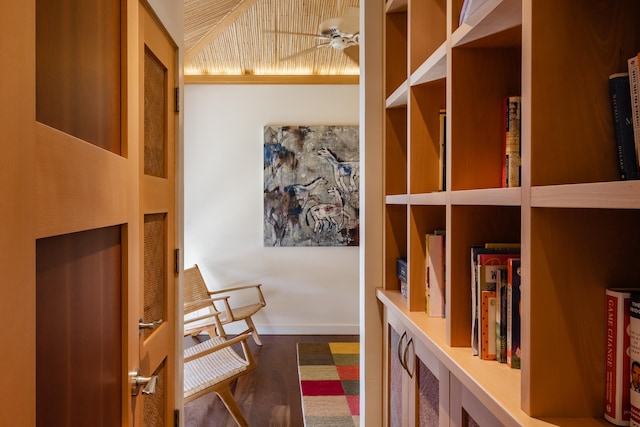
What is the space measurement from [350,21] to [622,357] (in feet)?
9.70

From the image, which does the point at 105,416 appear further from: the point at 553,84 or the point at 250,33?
the point at 250,33

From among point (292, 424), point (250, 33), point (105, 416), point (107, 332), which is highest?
point (250, 33)

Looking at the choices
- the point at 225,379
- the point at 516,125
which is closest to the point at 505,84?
the point at 516,125

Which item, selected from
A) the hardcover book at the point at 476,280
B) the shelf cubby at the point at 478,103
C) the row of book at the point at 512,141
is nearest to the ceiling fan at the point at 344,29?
the shelf cubby at the point at 478,103

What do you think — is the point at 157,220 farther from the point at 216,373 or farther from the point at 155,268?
the point at 216,373

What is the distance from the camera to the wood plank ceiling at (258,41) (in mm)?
4223

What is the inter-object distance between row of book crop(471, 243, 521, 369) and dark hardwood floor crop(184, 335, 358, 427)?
2186 millimetres

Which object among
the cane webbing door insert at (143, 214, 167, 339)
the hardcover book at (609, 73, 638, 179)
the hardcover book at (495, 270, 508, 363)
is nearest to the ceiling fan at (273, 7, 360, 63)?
the cane webbing door insert at (143, 214, 167, 339)

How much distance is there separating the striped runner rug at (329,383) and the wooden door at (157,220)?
1.35 meters

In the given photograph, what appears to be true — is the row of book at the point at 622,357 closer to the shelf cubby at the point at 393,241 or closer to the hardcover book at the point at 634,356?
the hardcover book at the point at 634,356

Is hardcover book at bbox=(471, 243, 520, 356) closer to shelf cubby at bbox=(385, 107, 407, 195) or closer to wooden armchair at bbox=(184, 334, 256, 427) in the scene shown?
shelf cubby at bbox=(385, 107, 407, 195)

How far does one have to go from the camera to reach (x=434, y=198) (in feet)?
4.44

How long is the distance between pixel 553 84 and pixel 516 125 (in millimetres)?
308

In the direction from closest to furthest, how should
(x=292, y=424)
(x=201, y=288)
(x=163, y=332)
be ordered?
(x=163, y=332)
(x=292, y=424)
(x=201, y=288)
